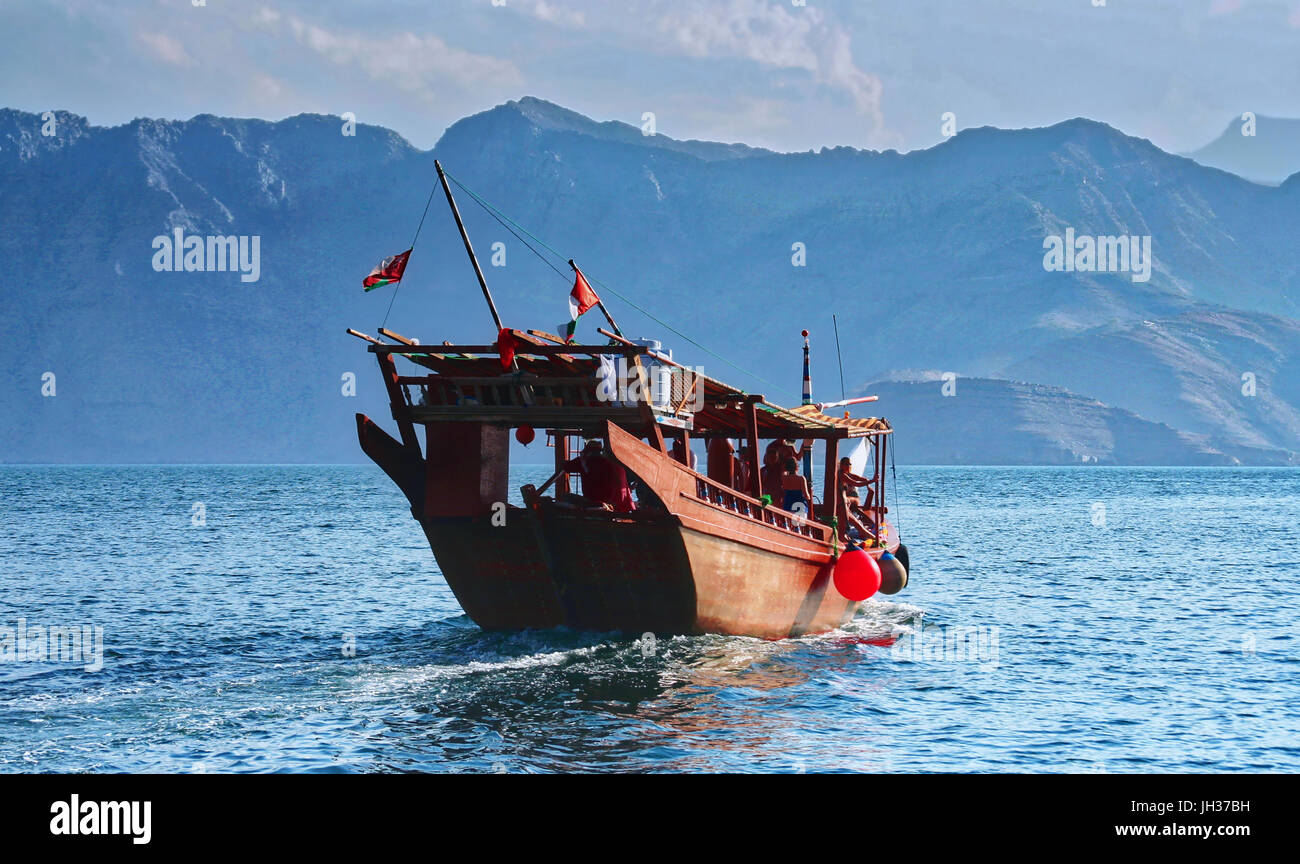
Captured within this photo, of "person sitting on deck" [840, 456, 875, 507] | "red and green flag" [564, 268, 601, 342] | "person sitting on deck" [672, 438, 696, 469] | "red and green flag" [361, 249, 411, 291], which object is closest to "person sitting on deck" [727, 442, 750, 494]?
"person sitting on deck" [672, 438, 696, 469]

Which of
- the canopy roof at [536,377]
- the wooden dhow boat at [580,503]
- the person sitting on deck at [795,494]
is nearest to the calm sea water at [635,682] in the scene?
the wooden dhow boat at [580,503]

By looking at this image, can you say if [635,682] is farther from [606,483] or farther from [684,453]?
[684,453]

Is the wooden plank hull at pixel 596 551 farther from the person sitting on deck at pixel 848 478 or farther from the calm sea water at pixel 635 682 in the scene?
the person sitting on deck at pixel 848 478

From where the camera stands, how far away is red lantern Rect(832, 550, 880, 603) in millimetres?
25125

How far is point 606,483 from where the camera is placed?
22156mm

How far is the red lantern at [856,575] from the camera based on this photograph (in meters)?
25.1

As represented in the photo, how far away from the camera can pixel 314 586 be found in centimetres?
3775

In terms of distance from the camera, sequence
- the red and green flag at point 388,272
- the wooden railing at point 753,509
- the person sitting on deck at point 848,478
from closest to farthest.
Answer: the red and green flag at point 388,272
the wooden railing at point 753,509
the person sitting on deck at point 848,478

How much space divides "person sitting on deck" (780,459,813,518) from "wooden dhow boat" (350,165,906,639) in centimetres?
152

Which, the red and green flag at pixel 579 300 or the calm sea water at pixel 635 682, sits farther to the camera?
the red and green flag at pixel 579 300

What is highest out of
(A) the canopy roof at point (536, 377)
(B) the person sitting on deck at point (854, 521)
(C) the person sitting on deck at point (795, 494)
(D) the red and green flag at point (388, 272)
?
(D) the red and green flag at point (388, 272)

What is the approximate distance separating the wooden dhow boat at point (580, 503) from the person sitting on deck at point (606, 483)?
11 cm

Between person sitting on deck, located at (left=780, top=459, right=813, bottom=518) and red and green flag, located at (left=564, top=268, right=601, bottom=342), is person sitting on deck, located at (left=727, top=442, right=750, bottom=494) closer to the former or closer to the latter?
person sitting on deck, located at (left=780, top=459, right=813, bottom=518)
